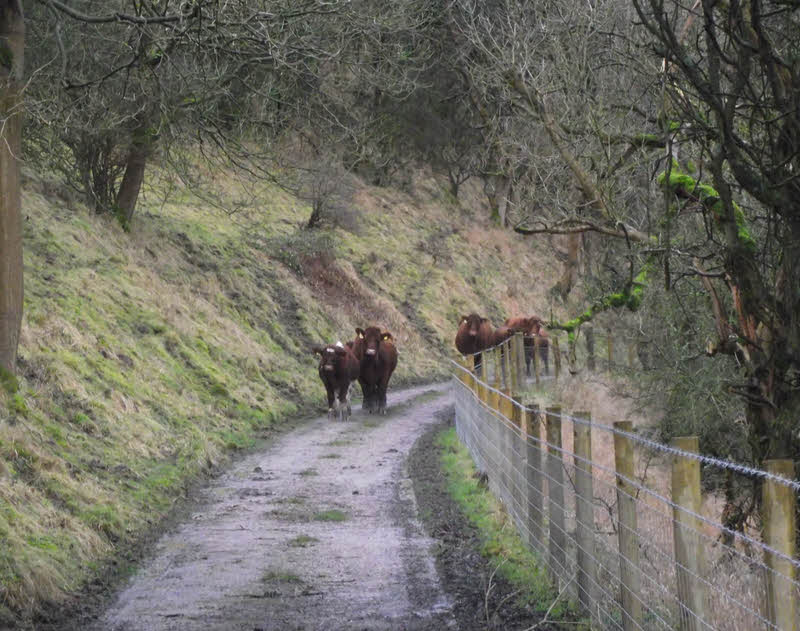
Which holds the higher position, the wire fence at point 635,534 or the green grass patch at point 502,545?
the wire fence at point 635,534

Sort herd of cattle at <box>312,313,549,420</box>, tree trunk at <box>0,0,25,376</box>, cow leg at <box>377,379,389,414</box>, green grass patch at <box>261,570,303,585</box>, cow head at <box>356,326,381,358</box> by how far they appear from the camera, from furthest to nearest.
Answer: cow head at <box>356,326,381,358</box>, cow leg at <box>377,379,389,414</box>, herd of cattle at <box>312,313,549,420</box>, tree trunk at <box>0,0,25,376</box>, green grass patch at <box>261,570,303,585</box>

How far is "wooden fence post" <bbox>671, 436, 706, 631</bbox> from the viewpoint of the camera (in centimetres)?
504

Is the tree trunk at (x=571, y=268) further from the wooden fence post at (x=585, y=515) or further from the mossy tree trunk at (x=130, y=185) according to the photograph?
the wooden fence post at (x=585, y=515)

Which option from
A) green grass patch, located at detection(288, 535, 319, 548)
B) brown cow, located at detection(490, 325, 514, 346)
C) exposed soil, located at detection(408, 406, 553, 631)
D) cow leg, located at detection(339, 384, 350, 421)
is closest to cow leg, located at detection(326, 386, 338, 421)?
cow leg, located at detection(339, 384, 350, 421)

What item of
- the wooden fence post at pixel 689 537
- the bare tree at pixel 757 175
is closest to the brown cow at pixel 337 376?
the bare tree at pixel 757 175

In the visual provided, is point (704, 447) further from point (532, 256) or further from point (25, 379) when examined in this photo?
point (532, 256)

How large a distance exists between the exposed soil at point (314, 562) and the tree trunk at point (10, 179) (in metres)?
2.90

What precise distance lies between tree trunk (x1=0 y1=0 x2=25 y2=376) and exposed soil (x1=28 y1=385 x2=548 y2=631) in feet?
9.50

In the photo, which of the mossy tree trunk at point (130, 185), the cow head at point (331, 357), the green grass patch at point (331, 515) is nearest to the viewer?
the green grass patch at point (331, 515)

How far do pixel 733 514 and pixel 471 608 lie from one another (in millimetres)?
2727

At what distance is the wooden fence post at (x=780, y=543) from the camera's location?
159 inches

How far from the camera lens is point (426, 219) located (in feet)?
155

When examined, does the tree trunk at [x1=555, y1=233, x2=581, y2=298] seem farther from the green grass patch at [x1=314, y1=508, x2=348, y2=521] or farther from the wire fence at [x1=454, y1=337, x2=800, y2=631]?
the green grass patch at [x1=314, y1=508, x2=348, y2=521]

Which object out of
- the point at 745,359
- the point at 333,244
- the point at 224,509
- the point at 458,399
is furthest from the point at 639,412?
the point at 333,244
